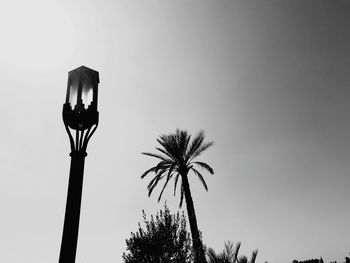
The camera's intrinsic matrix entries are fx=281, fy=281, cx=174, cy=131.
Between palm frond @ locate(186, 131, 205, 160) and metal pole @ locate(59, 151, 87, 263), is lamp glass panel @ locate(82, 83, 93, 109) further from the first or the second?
palm frond @ locate(186, 131, 205, 160)

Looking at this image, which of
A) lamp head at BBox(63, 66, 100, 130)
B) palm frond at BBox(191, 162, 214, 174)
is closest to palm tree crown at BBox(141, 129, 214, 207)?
palm frond at BBox(191, 162, 214, 174)

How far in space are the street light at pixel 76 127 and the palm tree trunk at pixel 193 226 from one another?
13007 millimetres

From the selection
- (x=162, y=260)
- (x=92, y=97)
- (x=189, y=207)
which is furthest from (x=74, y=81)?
(x=189, y=207)

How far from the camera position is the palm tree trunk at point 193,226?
14954 millimetres

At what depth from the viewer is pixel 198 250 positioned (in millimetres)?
15234

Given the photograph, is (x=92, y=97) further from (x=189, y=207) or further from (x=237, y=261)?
(x=237, y=261)

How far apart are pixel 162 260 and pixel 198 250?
105 inches

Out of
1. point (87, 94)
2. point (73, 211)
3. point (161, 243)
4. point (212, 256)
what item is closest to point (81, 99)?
point (87, 94)

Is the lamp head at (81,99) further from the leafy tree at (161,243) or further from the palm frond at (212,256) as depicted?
the palm frond at (212,256)

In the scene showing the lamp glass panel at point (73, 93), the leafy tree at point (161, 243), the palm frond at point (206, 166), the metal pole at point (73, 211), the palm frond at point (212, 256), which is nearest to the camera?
the metal pole at point (73, 211)

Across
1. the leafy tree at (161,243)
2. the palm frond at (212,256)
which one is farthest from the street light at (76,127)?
the palm frond at (212,256)

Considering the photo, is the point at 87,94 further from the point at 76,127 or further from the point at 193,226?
the point at 193,226

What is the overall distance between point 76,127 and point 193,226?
49.4ft

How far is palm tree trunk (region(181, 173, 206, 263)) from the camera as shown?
14954mm
